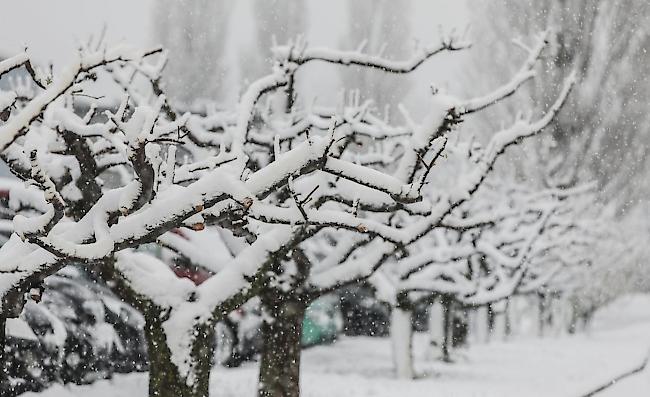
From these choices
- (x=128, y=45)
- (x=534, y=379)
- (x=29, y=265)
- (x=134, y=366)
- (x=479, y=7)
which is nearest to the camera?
(x=128, y=45)

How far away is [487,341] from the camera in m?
21.7

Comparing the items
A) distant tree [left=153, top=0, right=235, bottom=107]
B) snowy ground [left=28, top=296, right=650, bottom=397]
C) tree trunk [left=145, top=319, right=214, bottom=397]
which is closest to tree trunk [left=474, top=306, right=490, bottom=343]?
snowy ground [left=28, top=296, right=650, bottom=397]

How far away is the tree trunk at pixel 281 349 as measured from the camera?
7.57 m

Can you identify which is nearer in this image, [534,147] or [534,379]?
[534,379]

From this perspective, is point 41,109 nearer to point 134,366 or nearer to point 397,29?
point 134,366

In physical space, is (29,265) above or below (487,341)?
below

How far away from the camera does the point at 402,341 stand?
1234cm

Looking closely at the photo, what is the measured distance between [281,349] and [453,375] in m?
6.45

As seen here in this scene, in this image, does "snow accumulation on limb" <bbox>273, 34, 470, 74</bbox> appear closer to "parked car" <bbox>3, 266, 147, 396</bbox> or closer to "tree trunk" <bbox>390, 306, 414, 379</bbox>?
"parked car" <bbox>3, 266, 147, 396</bbox>

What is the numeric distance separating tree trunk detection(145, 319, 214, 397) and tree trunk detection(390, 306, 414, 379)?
626 centimetres

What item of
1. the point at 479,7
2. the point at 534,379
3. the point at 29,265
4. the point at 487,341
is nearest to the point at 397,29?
the point at 479,7

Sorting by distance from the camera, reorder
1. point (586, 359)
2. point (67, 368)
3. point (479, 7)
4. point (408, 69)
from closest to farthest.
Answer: point (408, 69) < point (67, 368) < point (586, 359) < point (479, 7)

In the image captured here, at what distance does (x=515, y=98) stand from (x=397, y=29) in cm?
788

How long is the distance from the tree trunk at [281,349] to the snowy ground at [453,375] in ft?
5.54
